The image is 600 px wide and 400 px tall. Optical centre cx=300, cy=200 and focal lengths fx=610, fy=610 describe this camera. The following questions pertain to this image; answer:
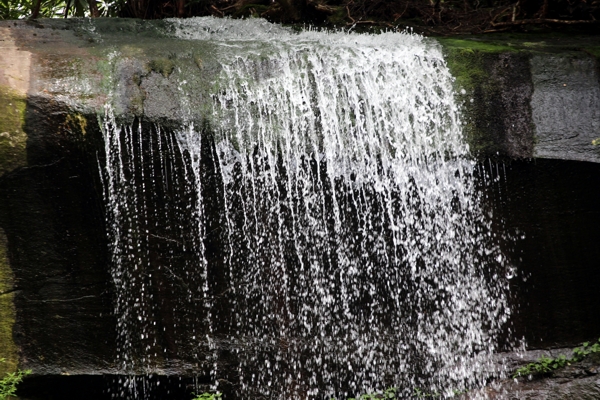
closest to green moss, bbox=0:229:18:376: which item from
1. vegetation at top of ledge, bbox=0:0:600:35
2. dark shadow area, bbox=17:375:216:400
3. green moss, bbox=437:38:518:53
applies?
dark shadow area, bbox=17:375:216:400

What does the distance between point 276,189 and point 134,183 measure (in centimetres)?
104

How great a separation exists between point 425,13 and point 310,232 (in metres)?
2.94

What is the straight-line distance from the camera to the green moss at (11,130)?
413 cm

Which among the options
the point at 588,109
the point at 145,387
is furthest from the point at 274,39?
the point at 145,387

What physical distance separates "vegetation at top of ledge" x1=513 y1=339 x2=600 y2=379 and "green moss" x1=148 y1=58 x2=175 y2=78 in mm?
3683

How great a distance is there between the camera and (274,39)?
5.53 m

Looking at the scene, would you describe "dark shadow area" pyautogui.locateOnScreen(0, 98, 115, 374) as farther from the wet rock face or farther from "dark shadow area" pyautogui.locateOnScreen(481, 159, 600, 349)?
"dark shadow area" pyautogui.locateOnScreen(481, 159, 600, 349)

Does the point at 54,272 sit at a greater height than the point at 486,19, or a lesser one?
lesser

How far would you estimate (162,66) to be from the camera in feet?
15.0

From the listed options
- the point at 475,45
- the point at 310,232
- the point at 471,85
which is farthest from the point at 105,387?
the point at 475,45

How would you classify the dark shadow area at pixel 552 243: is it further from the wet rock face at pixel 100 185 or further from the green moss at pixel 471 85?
the green moss at pixel 471 85

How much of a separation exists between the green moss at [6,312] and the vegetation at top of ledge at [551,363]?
3.90 meters

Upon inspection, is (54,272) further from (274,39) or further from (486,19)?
(486,19)

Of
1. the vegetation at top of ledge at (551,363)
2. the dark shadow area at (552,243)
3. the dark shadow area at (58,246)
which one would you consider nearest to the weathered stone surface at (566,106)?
the dark shadow area at (552,243)
